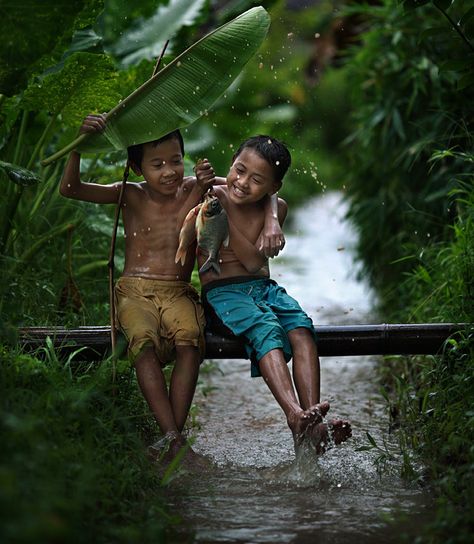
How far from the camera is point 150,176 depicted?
4.06 metres

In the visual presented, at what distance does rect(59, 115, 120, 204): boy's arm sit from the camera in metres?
3.98

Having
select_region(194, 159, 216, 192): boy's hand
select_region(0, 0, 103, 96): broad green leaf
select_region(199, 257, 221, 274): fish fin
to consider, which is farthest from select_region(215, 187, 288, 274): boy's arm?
select_region(0, 0, 103, 96): broad green leaf

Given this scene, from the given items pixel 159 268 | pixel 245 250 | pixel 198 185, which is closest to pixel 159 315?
pixel 159 268

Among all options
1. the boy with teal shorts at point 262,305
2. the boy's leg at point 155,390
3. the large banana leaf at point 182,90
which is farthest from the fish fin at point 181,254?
the large banana leaf at point 182,90

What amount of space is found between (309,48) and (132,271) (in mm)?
13824

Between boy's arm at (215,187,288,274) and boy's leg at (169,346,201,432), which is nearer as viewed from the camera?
boy's leg at (169,346,201,432)

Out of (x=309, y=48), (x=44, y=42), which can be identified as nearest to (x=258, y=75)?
(x=309, y=48)

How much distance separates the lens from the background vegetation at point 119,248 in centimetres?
289

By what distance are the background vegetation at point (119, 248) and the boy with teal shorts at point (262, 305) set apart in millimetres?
465

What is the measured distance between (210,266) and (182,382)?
0.48 meters

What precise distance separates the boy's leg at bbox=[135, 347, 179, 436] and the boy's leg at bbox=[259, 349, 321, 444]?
0.39 m

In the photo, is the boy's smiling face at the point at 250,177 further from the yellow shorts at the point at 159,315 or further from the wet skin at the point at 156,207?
the yellow shorts at the point at 159,315

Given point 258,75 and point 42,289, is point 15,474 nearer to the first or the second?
point 42,289

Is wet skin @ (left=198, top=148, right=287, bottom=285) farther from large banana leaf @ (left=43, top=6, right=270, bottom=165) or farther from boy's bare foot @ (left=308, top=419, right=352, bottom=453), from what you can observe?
boy's bare foot @ (left=308, top=419, right=352, bottom=453)
